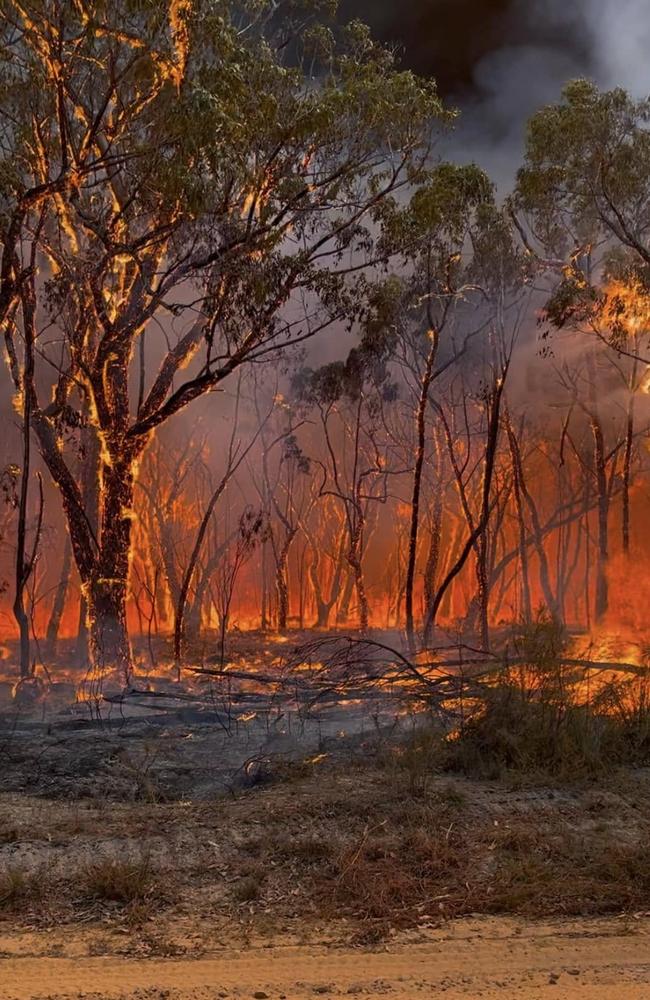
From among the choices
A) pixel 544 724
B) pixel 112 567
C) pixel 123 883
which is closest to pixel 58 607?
pixel 112 567

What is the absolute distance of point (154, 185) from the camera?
33.7 feet

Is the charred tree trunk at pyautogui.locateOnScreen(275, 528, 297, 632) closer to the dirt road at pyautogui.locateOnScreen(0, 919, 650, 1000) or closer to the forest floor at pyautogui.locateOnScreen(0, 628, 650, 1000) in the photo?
the forest floor at pyautogui.locateOnScreen(0, 628, 650, 1000)

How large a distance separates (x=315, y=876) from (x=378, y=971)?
1.19 metres

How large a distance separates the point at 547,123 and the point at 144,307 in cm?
712

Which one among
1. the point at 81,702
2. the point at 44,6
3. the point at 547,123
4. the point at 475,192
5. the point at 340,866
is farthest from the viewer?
the point at 547,123

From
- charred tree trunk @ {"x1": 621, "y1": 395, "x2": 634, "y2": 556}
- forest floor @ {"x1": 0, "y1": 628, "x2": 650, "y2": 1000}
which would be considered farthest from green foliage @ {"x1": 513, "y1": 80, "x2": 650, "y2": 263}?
forest floor @ {"x1": 0, "y1": 628, "x2": 650, "y2": 1000}

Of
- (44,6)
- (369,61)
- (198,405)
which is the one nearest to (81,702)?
(44,6)

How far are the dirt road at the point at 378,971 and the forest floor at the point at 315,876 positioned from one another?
0.03 feet

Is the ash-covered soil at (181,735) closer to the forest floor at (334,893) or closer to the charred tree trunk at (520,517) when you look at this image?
the forest floor at (334,893)

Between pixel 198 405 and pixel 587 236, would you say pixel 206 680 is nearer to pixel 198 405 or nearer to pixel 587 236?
pixel 198 405

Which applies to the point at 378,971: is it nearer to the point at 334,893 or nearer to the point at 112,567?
the point at 334,893

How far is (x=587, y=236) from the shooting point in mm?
18516

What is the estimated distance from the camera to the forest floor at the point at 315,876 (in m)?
3.84

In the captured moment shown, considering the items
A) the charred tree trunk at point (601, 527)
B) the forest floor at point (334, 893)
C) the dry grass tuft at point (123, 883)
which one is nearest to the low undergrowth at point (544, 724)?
the forest floor at point (334, 893)
